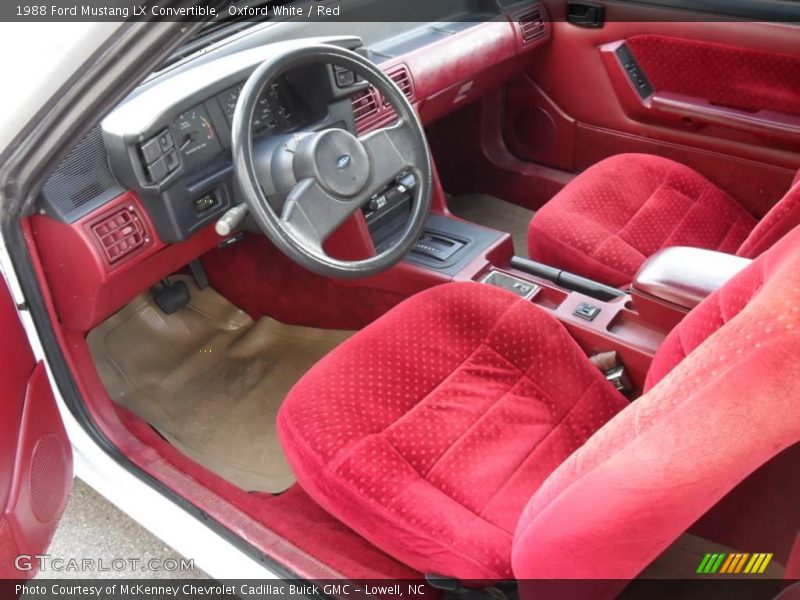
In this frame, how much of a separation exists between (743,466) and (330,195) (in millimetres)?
889

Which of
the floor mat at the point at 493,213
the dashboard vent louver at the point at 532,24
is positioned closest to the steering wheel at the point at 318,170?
the dashboard vent louver at the point at 532,24

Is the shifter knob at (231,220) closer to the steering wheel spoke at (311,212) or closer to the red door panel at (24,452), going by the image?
the steering wheel spoke at (311,212)

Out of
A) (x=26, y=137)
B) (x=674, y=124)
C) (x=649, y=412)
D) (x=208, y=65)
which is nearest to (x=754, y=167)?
(x=674, y=124)

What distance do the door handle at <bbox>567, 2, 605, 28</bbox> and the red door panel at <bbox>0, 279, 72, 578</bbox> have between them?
1.69 metres

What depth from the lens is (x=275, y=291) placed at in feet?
6.65

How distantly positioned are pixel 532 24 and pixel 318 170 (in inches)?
45.9

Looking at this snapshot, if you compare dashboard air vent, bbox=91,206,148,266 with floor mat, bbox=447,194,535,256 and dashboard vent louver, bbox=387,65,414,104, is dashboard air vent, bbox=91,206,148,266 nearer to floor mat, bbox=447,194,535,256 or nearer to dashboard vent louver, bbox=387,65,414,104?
dashboard vent louver, bbox=387,65,414,104

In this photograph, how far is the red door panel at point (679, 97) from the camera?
6.38 feet

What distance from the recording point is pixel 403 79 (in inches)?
74.7

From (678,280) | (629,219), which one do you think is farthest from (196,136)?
(629,219)

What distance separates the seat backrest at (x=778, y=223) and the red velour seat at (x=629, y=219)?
1.33ft

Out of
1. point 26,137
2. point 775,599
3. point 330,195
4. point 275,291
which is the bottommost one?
point 275,291

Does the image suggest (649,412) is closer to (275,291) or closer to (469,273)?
(469,273)
